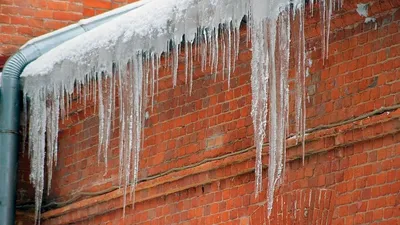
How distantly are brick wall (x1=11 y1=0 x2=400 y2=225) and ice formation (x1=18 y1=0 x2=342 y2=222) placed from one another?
0.10 m

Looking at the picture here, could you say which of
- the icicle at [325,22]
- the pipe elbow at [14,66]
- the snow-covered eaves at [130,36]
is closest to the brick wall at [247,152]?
the icicle at [325,22]

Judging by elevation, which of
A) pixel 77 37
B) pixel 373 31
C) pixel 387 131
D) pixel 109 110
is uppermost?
pixel 77 37

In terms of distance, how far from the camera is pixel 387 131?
6.50 meters

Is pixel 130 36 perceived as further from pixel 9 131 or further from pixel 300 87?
pixel 9 131

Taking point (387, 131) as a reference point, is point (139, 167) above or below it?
above

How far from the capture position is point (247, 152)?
24.5 ft

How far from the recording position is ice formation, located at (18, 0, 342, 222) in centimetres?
691

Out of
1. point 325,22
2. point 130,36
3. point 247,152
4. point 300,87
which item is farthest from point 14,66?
point 325,22

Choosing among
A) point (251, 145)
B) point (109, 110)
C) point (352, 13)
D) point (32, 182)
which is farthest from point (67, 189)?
point (352, 13)

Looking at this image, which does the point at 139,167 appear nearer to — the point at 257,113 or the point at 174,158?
the point at 174,158

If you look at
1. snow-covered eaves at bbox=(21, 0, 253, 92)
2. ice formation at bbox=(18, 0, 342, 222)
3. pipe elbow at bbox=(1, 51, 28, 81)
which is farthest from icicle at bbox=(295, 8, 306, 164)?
pipe elbow at bbox=(1, 51, 28, 81)

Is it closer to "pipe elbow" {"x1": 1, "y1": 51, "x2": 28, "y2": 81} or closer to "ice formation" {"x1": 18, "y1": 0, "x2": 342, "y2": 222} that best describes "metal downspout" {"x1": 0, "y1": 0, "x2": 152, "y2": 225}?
"pipe elbow" {"x1": 1, "y1": 51, "x2": 28, "y2": 81}

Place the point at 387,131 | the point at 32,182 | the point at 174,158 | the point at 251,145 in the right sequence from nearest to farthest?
the point at 387,131 → the point at 251,145 → the point at 174,158 → the point at 32,182

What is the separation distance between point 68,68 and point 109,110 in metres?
0.43
